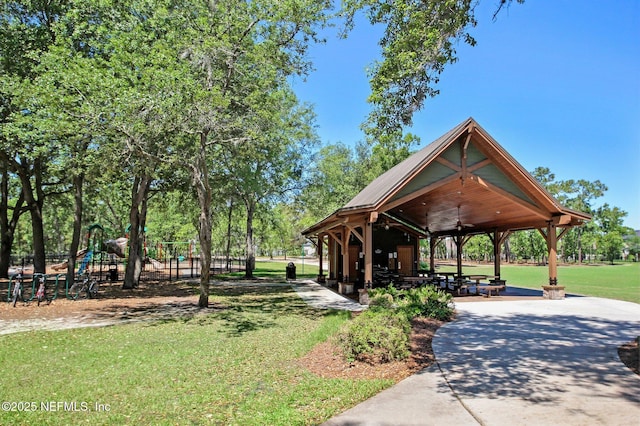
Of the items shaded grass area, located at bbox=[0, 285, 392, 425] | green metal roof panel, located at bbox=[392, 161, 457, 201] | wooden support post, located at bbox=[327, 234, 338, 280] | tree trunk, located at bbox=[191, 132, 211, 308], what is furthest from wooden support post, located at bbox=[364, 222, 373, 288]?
wooden support post, located at bbox=[327, 234, 338, 280]

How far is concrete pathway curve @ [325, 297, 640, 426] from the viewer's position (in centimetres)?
409

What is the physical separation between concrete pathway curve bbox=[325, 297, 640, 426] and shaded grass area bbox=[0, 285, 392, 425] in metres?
0.59

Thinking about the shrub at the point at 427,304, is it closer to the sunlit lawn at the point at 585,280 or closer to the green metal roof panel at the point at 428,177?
the green metal roof panel at the point at 428,177

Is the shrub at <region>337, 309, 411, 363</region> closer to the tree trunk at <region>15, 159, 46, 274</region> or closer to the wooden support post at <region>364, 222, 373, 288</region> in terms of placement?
the wooden support post at <region>364, 222, 373, 288</region>

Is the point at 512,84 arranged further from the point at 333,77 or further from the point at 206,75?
the point at 206,75

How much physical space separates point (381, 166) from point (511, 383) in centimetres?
2916

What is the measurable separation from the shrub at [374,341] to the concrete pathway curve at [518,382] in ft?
2.16

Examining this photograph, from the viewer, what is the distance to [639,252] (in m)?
67.1

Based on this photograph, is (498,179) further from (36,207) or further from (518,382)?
(36,207)

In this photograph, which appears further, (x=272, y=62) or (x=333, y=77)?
(x=333, y=77)

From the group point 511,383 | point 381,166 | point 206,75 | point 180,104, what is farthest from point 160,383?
point 381,166

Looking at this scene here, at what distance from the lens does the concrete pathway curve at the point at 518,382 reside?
4094 mm

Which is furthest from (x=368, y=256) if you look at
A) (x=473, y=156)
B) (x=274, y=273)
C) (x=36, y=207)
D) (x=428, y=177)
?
(x=274, y=273)

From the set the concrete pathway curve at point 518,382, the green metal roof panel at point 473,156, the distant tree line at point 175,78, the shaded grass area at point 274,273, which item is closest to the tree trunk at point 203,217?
the distant tree line at point 175,78
